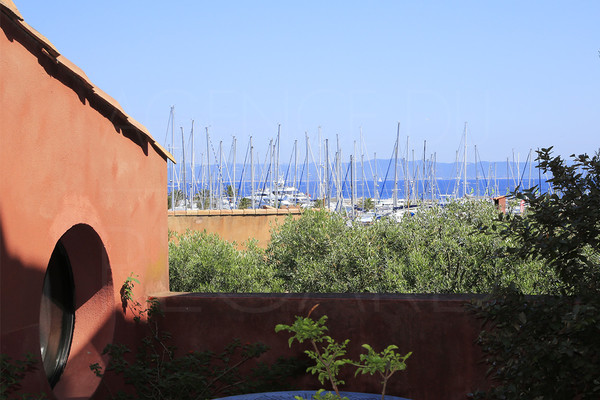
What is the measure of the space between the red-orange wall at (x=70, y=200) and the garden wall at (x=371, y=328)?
24.3 inches

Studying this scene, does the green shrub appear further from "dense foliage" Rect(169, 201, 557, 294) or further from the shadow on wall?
the shadow on wall

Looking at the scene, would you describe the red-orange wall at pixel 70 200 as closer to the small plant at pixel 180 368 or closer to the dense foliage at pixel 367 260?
the small plant at pixel 180 368

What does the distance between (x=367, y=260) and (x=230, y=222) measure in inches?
215

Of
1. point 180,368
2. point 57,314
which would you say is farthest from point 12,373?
point 180,368

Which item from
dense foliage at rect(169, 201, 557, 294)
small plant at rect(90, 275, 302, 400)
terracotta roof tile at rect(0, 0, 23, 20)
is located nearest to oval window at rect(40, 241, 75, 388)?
small plant at rect(90, 275, 302, 400)

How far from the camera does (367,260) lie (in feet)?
29.2

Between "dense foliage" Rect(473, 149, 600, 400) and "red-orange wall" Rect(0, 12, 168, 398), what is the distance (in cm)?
269

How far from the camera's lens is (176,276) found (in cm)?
973

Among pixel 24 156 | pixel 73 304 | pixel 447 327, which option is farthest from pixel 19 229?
pixel 447 327

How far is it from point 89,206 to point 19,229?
85 centimetres

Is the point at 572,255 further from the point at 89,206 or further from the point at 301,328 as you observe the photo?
the point at 89,206

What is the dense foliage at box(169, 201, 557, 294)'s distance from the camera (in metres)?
8.32

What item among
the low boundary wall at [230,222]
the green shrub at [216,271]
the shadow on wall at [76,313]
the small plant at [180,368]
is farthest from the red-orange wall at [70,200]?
the low boundary wall at [230,222]

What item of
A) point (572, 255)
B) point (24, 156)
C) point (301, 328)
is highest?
point (24, 156)
